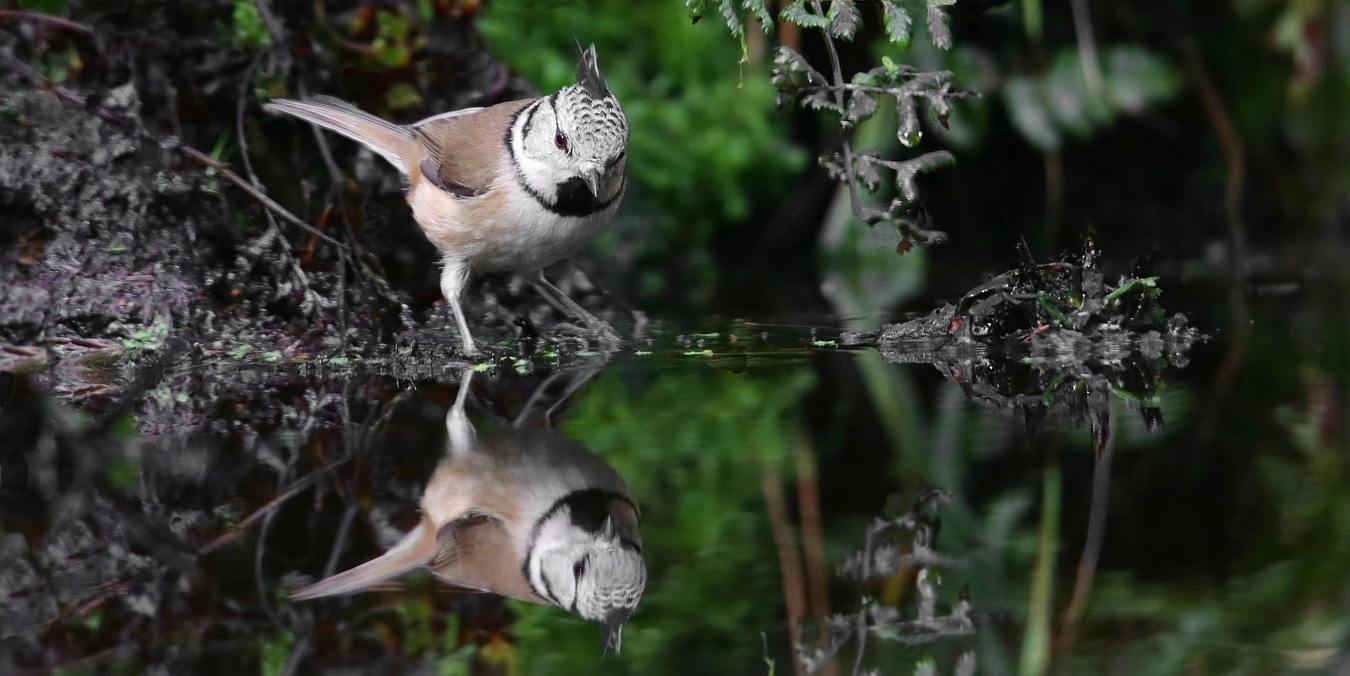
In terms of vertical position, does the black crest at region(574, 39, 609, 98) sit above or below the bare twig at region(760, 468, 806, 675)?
above

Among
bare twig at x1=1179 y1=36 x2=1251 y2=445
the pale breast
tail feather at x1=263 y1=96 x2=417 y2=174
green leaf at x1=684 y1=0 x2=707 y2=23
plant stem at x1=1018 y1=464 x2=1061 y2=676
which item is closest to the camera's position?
plant stem at x1=1018 y1=464 x2=1061 y2=676

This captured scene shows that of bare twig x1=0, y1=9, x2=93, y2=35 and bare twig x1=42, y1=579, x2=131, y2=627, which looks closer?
bare twig x1=42, y1=579, x2=131, y2=627

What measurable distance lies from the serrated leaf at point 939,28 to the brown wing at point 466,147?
1265 mm

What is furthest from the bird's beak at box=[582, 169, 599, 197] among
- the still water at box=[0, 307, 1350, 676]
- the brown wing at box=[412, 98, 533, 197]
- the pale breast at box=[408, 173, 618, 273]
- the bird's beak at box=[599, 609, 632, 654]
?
the bird's beak at box=[599, 609, 632, 654]

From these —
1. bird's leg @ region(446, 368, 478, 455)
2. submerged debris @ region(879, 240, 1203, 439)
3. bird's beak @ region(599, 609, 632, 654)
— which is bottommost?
bird's beak @ region(599, 609, 632, 654)

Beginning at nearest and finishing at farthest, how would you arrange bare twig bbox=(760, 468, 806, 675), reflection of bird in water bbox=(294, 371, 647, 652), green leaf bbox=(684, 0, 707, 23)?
bare twig bbox=(760, 468, 806, 675), reflection of bird in water bbox=(294, 371, 647, 652), green leaf bbox=(684, 0, 707, 23)

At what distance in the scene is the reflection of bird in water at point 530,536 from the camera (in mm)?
1750

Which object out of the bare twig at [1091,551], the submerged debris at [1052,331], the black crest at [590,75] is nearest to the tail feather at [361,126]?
the black crest at [590,75]

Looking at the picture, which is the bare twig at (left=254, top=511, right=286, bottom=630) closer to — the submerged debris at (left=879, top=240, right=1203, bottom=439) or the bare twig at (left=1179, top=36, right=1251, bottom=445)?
the submerged debris at (left=879, top=240, right=1203, bottom=439)

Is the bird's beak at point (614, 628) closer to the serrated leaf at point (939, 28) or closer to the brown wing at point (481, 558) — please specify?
the brown wing at point (481, 558)

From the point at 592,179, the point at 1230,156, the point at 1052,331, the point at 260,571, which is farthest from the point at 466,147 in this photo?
the point at 1230,156

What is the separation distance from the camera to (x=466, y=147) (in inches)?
148

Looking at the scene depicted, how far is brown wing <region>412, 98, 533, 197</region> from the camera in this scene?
144 inches

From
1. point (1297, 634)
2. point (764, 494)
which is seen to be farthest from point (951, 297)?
point (1297, 634)
